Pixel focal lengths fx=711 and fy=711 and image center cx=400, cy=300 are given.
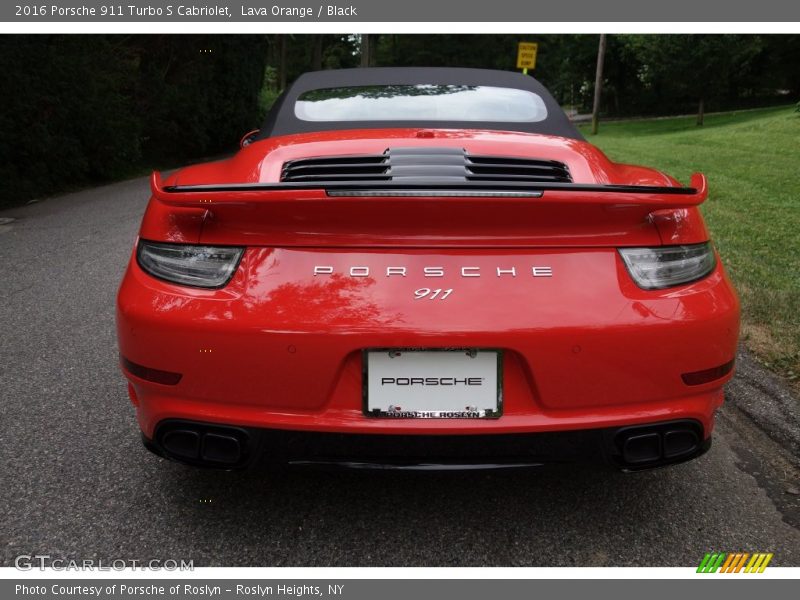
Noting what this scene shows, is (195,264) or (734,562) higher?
(195,264)

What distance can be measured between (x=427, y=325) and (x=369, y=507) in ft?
Answer: 2.83

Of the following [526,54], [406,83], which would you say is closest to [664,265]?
[406,83]

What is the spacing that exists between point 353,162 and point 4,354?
9.08 ft

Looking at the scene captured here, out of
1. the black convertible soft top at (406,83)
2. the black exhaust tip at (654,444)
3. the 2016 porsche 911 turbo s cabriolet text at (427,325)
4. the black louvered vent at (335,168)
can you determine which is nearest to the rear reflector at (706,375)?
the 2016 porsche 911 turbo s cabriolet text at (427,325)

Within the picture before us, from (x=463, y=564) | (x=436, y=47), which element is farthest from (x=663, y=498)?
(x=436, y=47)

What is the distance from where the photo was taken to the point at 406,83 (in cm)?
343

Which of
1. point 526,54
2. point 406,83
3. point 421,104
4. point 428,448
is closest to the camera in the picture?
point 428,448

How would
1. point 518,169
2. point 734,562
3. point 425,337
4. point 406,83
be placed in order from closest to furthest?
point 425,337 < point 734,562 < point 518,169 < point 406,83

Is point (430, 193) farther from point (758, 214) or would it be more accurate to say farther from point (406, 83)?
point (758, 214)

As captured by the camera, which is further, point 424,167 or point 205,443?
point 424,167

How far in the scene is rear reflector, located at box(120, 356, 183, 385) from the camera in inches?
79.0

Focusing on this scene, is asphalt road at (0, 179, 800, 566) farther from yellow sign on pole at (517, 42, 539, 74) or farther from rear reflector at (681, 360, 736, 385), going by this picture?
yellow sign on pole at (517, 42, 539, 74)

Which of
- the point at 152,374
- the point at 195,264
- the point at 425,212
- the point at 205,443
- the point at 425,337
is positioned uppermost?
the point at 425,212
